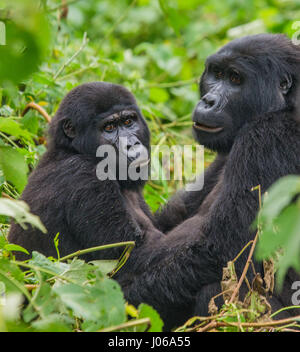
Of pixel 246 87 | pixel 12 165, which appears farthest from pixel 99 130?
pixel 12 165

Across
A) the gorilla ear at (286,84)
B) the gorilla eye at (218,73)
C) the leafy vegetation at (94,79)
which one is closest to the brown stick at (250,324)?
the leafy vegetation at (94,79)

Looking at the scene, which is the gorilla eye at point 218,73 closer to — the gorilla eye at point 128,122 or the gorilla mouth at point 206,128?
the gorilla mouth at point 206,128

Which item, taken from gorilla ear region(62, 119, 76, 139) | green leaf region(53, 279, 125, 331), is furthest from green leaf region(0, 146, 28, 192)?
gorilla ear region(62, 119, 76, 139)

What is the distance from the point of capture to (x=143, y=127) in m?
4.30

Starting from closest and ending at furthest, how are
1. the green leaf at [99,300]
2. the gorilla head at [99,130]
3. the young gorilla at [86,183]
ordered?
the green leaf at [99,300] < the young gorilla at [86,183] < the gorilla head at [99,130]

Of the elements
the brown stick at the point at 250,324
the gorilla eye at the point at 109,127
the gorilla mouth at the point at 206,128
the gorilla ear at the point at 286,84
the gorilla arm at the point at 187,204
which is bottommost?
the brown stick at the point at 250,324

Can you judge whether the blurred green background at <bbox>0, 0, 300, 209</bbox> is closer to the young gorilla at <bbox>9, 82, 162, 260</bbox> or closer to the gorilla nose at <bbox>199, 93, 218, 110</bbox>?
the young gorilla at <bbox>9, 82, 162, 260</bbox>

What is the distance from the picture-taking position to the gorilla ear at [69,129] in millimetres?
4008

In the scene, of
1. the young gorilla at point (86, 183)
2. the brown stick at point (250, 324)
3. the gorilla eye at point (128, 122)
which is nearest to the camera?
the brown stick at point (250, 324)

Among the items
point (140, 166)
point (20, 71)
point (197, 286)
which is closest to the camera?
point (20, 71)

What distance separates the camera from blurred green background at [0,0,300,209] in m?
1.31

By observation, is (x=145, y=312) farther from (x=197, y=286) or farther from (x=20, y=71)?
(x=20, y=71)

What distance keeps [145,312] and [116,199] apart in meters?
1.40
